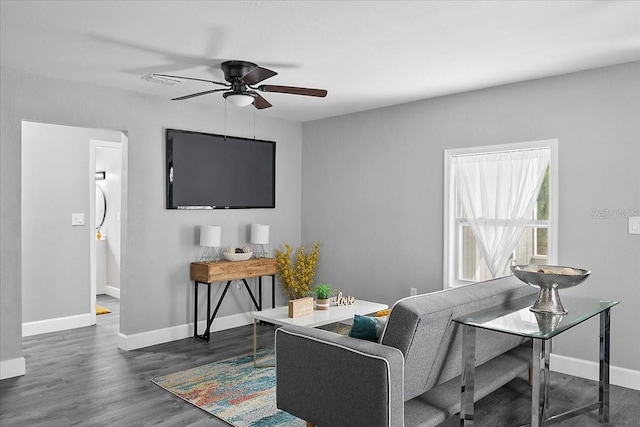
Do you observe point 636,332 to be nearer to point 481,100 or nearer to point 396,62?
point 481,100

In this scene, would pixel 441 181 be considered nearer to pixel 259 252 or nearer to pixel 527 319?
pixel 259 252

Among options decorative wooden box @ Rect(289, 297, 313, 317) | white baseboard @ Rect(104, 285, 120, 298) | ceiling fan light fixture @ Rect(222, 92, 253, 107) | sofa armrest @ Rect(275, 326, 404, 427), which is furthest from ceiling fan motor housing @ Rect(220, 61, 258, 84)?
white baseboard @ Rect(104, 285, 120, 298)

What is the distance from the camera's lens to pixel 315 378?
2492 millimetres

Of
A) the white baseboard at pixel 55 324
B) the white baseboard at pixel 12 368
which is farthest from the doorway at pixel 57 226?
the white baseboard at pixel 12 368

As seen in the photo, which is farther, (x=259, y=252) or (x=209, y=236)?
(x=259, y=252)

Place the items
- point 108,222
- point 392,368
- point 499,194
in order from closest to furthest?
point 392,368 → point 499,194 → point 108,222

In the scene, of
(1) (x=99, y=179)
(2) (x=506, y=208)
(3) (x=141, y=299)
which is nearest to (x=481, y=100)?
(2) (x=506, y=208)

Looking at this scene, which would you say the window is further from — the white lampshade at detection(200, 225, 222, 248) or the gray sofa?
the white lampshade at detection(200, 225, 222, 248)

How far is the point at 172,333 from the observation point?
5.00m

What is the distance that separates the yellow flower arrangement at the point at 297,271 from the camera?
222 inches

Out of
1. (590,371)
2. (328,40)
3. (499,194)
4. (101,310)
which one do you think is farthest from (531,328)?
(101,310)

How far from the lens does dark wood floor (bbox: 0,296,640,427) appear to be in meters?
3.15

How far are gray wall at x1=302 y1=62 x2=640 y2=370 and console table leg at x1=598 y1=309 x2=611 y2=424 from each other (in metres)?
0.85

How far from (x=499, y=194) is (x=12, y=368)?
441 centimetres
